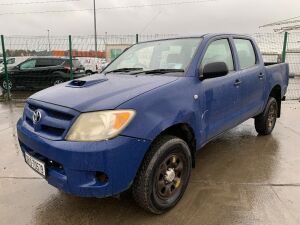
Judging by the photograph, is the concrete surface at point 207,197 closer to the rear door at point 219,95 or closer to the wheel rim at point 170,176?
the wheel rim at point 170,176

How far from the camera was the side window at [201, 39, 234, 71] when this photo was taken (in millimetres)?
3822

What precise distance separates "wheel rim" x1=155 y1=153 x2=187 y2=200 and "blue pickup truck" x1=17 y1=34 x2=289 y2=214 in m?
0.01

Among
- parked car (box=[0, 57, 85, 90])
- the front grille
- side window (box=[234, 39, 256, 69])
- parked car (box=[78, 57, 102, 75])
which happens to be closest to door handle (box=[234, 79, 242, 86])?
side window (box=[234, 39, 256, 69])

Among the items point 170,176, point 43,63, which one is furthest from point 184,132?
point 43,63

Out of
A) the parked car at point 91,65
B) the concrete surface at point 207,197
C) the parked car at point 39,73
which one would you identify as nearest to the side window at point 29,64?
the parked car at point 39,73

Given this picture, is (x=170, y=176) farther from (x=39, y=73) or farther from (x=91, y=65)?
(x=91, y=65)

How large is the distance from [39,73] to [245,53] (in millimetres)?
10408

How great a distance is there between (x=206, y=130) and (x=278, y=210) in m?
1.12

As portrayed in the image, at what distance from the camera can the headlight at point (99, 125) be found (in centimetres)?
259

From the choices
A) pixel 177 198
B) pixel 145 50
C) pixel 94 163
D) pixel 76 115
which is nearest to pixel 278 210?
pixel 177 198

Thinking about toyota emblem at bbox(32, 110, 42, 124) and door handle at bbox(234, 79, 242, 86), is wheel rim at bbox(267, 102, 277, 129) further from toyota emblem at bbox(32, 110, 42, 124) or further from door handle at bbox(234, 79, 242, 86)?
toyota emblem at bbox(32, 110, 42, 124)

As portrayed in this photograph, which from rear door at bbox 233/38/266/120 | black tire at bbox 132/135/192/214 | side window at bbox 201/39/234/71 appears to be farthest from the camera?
rear door at bbox 233/38/266/120

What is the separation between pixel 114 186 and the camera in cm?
263

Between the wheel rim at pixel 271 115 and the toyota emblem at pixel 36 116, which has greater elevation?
the toyota emblem at pixel 36 116
